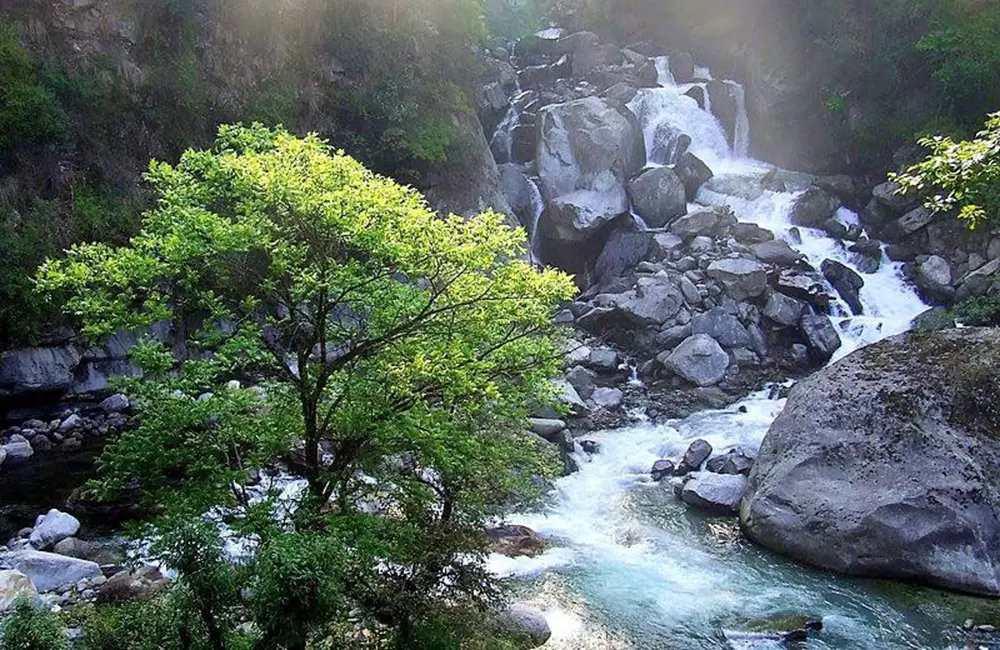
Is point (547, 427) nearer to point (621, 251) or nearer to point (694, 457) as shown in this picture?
point (694, 457)

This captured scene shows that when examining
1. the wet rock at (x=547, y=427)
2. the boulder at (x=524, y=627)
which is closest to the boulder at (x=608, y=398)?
the wet rock at (x=547, y=427)

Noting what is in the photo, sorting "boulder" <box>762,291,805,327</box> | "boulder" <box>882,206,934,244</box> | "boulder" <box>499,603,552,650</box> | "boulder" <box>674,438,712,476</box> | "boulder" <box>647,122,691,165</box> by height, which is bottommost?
"boulder" <box>499,603,552,650</box>

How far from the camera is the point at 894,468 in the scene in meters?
14.8

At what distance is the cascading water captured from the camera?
12.3m

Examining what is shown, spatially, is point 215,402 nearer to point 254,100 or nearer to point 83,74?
point 83,74

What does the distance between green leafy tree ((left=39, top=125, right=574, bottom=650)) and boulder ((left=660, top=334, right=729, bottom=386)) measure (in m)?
15.0

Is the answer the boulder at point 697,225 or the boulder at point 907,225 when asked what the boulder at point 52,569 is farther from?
the boulder at point 907,225

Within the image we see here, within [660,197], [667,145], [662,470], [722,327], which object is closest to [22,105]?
[662,470]

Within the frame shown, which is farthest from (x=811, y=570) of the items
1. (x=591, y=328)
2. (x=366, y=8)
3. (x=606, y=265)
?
(x=366, y=8)

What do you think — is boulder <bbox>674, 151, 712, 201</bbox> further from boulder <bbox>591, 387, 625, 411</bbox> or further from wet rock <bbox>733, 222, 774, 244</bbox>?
boulder <bbox>591, 387, 625, 411</bbox>

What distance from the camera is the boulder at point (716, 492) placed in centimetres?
1669

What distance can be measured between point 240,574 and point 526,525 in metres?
8.94

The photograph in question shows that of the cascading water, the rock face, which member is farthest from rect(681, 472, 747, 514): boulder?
the rock face

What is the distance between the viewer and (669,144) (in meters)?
36.1
